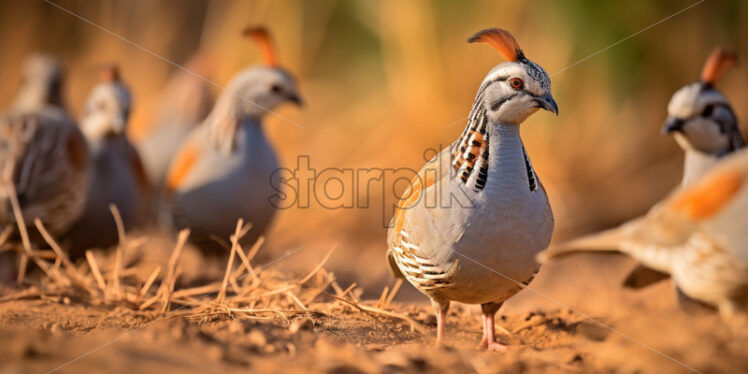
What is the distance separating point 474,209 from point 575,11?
4.96 meters

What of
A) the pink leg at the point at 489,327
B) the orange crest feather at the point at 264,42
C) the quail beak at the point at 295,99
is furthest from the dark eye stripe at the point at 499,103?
the orange crest feather at the point at 264,42

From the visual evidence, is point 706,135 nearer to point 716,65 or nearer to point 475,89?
point 716,65

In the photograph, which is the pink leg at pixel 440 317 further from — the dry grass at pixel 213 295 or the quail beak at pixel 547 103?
the quail beak at pixel 547 103

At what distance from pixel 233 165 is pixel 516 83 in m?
3.05

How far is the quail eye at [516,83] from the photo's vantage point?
3564mm

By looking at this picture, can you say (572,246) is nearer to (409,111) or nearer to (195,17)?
(409,111)

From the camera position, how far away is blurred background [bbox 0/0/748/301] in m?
7.73

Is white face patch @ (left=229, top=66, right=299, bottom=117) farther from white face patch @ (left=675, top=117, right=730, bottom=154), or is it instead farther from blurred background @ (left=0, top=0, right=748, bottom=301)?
Answer: white face patch @ (left=675, top=117, right=730, bottom=154)

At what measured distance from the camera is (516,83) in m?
3.57

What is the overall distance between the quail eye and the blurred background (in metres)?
3.24

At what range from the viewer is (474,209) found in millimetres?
3486

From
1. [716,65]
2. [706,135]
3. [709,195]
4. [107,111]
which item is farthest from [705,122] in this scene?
[107,111]

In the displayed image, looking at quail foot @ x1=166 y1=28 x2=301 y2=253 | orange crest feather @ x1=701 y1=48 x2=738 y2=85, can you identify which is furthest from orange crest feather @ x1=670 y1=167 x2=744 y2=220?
quail foot @ x1=166 y1=28 x2=301 y2=253

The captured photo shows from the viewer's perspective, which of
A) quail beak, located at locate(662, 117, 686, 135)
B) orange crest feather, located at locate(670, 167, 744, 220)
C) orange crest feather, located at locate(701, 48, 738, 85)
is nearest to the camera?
orange crest feather, located at locate(670, 167, 744, 220)
